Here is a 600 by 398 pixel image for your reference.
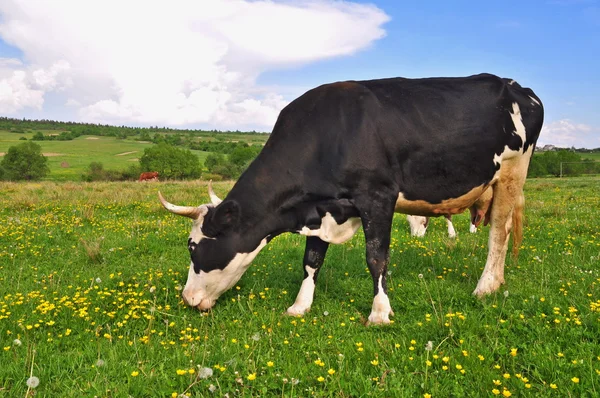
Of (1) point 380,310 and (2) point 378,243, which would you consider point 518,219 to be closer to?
(2) point 378,243

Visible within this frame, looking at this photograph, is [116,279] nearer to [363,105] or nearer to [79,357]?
[79,357]

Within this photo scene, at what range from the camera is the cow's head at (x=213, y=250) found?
17.6 feet

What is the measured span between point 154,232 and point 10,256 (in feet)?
9.24

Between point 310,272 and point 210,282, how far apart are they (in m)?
1.34

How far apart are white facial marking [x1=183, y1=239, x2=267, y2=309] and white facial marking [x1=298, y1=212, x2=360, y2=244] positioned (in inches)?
26.1

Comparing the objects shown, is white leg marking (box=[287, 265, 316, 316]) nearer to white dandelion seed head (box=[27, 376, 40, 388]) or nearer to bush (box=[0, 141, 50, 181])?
white dandelion seed head (box=[27, 376, 40, 388])

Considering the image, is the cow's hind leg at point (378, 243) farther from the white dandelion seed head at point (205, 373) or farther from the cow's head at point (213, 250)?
the white dandelion seed head at point (205, 373)

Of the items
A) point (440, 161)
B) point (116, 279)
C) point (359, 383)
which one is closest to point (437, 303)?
point (440, 161)

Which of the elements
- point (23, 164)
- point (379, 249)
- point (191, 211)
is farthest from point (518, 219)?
point (23, 164)

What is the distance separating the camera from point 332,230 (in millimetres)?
5441

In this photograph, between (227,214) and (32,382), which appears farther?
(227,214)

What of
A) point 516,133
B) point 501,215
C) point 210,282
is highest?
point 516,133

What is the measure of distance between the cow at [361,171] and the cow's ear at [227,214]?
12 millimetres

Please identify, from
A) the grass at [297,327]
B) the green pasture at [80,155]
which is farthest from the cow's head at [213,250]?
the green pasture at [80,155]
